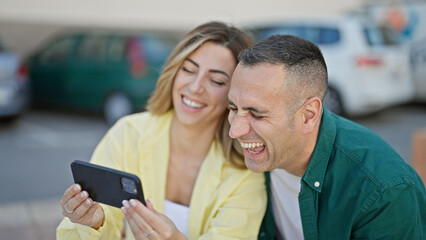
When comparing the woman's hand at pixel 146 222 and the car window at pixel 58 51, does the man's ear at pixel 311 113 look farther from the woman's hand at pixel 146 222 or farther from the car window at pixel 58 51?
the car window at pixel 58 51

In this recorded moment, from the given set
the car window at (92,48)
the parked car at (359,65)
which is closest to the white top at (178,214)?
the parked car at (359,65)

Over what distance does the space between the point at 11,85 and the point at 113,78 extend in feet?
4.90

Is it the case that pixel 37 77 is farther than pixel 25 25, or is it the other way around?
pixel 25 25

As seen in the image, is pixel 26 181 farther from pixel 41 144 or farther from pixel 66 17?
pixel 66 17

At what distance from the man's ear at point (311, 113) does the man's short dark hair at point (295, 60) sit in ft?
0.08

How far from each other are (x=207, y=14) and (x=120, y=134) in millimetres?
10170

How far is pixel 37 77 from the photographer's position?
970 centimetres

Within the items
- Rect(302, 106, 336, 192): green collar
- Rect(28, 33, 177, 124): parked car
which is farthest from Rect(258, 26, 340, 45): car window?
Rect(302, 106, 336, 192): green collar

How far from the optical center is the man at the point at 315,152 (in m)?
1.96

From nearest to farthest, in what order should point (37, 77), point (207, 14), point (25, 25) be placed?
point (37, 77), point (25, 25), point (207, 14)

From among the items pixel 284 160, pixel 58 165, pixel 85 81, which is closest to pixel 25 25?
pixel 85 81

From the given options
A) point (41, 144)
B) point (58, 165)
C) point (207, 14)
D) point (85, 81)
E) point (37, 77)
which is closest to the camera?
point (58, 165)

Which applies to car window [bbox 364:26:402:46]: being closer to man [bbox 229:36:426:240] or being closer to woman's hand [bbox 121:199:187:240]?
man [bbox 229:36:426:240]

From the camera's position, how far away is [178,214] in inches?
100
